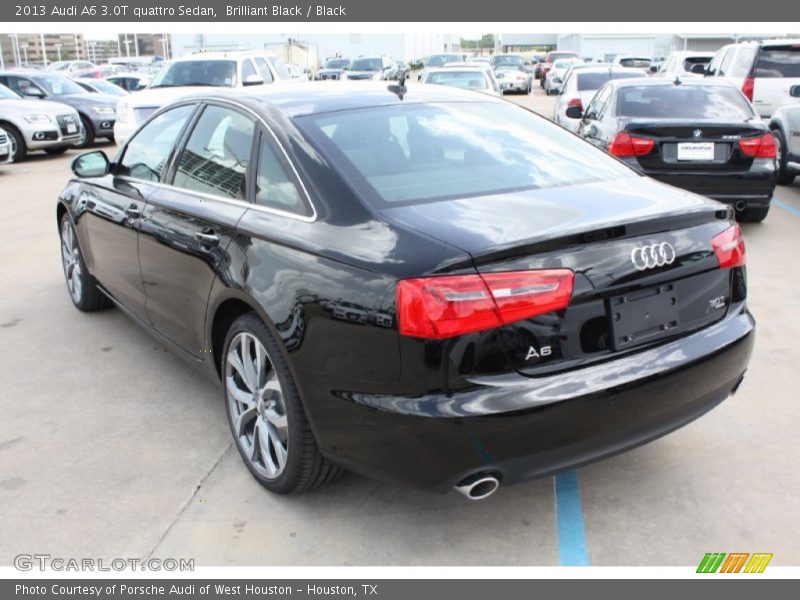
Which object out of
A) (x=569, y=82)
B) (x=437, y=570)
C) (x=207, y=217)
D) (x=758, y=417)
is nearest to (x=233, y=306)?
(x=207, y=217)

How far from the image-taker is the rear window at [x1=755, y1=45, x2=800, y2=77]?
1323cm

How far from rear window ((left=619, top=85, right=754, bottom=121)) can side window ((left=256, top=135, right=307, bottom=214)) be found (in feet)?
18.3

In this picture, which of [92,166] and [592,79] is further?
[592,79]

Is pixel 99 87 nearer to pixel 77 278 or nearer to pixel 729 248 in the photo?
pixel 77 278

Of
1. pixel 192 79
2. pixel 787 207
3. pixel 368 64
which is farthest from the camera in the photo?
pixel 368 64

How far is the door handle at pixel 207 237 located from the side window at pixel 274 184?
278mm

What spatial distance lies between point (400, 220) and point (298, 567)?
126 centimetres

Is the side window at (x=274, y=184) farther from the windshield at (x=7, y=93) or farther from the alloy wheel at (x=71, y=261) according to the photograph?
the windshield at (x=7, y=93)

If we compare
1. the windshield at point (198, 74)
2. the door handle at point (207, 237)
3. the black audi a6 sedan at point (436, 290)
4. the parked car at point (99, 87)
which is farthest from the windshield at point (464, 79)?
the door handle at point (207, 237)

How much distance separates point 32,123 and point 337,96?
1343cm

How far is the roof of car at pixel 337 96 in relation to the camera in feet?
11.5

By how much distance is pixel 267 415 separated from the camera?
323 cm

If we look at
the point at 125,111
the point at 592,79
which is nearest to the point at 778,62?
the point at 592,79

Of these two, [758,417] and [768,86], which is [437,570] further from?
[768,86]
